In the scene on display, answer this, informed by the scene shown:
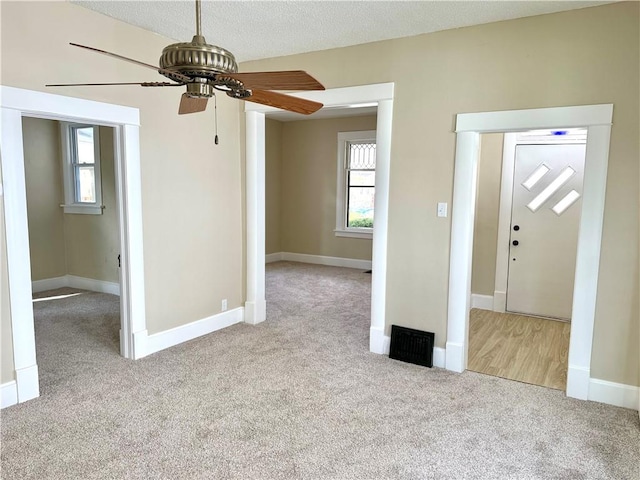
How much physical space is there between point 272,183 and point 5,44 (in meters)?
5.82

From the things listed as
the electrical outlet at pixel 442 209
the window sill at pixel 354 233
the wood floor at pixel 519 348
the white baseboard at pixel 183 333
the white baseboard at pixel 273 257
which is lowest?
the wood floor at pixel 519 348

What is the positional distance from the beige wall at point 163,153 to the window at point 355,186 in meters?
3.69

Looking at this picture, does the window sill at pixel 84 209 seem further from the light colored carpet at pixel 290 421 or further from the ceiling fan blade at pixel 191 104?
the ceiling fan blade at pixel 191 104

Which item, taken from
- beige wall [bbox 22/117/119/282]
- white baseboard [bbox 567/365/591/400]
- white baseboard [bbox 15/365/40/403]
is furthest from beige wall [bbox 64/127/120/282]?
white baseboard [bbox 567/365/591/400]

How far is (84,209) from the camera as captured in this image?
→ 19.0 ft

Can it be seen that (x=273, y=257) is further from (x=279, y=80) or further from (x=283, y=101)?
(x=279, y=80)

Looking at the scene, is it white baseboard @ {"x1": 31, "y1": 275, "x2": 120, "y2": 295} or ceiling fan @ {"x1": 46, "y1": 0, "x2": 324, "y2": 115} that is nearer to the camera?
ceiling fan @ {"x1": 46, "y1": 0, "x2": 324, "y2": 115}

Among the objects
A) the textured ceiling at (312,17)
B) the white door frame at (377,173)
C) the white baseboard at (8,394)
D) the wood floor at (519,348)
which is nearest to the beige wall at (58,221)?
the white door frame at (377,173)

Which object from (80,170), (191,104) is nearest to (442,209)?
(191,104)

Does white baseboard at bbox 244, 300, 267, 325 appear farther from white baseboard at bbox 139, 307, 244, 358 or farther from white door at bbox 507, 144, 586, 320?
white door at bbox 507, 144, 586, 320

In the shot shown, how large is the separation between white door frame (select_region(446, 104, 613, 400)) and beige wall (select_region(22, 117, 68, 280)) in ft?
17.5

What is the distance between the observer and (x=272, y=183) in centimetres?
839

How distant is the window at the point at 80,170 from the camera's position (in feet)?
18.8

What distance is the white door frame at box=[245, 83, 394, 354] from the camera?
3.62 metres
